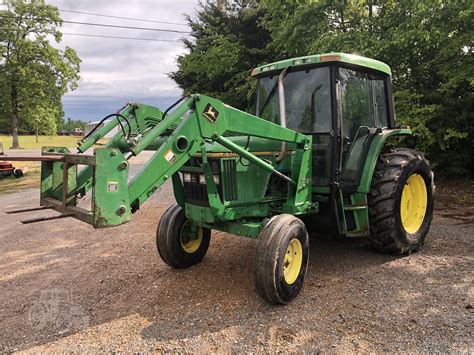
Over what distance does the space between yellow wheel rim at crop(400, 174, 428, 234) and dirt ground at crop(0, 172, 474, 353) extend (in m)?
0.41

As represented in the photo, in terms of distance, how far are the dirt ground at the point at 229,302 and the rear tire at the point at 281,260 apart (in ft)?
0.55

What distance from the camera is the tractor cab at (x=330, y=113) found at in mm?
4441

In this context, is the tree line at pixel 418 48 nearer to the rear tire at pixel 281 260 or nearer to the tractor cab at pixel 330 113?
the tractor cab at pixel 330 113

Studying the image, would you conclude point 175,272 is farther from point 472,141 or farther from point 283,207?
point 472,141

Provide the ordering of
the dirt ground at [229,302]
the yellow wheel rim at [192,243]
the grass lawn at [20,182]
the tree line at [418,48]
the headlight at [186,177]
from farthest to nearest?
1. the grass lawn at [20,182]
2. the tree line at [418,48]
3. the yellow wheel rim at [192,243]
4. the headlight at [186,177]
5. the dirt ground at [229,302]

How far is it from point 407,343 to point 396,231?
6.16ft

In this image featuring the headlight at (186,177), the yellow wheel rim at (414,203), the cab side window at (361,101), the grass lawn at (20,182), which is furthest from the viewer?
the grass lawn at (20,182)

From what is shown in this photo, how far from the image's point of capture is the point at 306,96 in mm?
4570

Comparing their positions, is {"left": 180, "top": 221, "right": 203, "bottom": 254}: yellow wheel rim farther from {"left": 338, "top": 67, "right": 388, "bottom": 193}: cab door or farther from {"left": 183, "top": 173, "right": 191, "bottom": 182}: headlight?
{"left": 338, "top": 67, "right": 388, "bottom": 193}: cab door

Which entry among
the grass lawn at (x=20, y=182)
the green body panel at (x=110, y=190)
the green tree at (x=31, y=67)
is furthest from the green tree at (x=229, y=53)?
the green tree at (x=31, y=67)

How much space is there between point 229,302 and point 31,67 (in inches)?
1278

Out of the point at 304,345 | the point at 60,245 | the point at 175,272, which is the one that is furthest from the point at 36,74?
the point at 304,345

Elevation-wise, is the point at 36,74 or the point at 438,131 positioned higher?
the point at 36,74

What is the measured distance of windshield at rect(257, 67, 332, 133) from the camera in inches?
176
